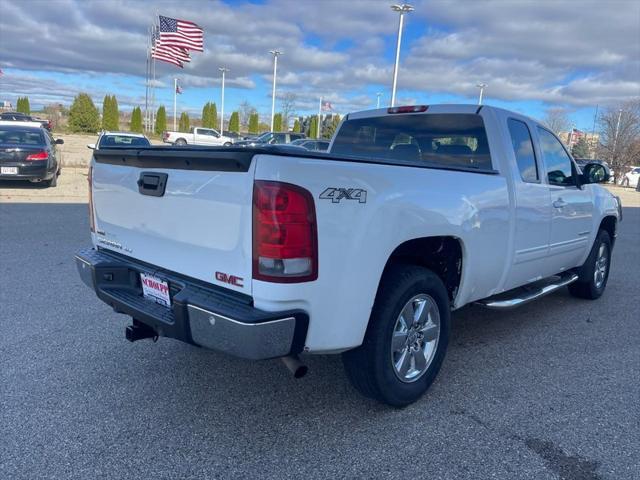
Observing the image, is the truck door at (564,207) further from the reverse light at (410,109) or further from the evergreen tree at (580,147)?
the evergreen tree at (580,147)

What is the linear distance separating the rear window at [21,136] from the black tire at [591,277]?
12.9 meters

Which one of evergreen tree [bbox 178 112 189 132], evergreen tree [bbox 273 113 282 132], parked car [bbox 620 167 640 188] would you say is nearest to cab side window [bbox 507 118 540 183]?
parked car [bbox 620 167 640 188]

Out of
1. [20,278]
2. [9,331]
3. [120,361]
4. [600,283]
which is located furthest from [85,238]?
[600,283]

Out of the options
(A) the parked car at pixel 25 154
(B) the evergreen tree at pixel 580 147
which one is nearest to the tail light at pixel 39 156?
(A) the parked car at pixel 25 154

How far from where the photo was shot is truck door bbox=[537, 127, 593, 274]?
185 inches

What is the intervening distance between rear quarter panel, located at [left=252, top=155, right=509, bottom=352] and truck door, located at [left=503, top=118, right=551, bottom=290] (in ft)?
3.07

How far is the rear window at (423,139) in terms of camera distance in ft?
13.6

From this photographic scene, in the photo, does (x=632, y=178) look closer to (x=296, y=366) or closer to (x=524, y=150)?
(x=524, y=150)

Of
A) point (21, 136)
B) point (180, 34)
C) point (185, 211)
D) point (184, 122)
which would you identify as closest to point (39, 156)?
point (21, 136)

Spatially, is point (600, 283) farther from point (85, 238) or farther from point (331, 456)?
point (85, 238)

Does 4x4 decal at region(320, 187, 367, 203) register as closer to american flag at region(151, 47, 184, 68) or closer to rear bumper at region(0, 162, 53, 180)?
rear bumper at region(0, 162, 53, 180)

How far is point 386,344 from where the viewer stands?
2.99 metres

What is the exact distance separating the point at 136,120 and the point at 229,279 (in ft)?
189

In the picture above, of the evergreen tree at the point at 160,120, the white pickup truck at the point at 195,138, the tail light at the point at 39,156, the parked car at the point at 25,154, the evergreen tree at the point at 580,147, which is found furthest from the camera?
the evergreen tree at the point at 160,120
